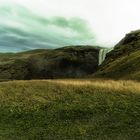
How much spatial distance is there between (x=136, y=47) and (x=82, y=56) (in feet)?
172

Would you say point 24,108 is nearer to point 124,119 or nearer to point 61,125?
point 61,125

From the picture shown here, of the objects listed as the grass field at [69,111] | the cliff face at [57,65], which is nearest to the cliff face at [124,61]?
the grass field at [69,111]

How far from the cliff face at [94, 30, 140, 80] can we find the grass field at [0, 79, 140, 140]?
757 inches

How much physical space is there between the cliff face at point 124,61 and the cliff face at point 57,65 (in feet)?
93.5

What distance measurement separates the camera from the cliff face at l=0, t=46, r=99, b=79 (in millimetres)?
151500

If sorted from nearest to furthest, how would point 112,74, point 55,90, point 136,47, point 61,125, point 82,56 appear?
point 61,125 < point 55,90 < point 112,74 < point 136,47 < point 82,56

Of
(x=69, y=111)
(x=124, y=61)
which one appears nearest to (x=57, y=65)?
(x=124, y=61)

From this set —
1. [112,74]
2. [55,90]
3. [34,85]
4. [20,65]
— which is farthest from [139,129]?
[20,65]

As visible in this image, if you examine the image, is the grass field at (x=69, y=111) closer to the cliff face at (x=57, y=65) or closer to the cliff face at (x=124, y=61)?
the cliff face at (x=124, y=61)

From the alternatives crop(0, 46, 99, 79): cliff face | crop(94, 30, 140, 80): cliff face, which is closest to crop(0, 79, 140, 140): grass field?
crop(94, 30, 140, 80): cliff face

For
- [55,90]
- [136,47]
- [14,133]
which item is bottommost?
[14,133]

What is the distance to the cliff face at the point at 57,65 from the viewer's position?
152m

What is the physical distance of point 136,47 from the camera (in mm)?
105688

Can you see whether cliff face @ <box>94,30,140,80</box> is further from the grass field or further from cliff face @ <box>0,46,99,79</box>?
cliff face @ <box>0,46,99,79</box>
